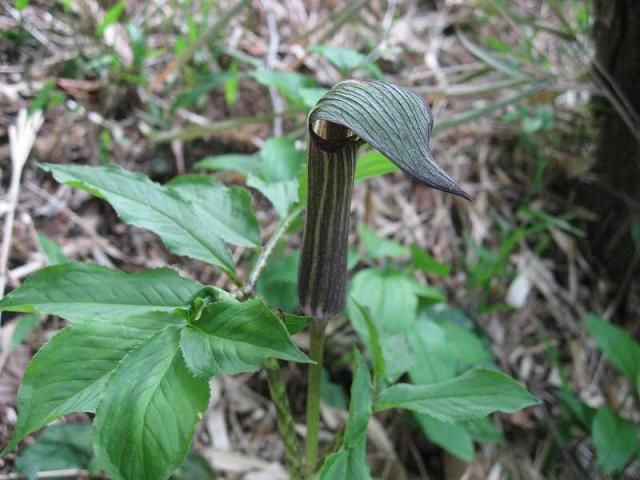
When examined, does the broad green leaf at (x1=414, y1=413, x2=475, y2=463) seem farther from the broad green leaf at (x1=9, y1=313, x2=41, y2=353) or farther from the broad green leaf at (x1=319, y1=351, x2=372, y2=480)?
the broad green leaf at (x1=9, y1=313, x2=41, y2=353)

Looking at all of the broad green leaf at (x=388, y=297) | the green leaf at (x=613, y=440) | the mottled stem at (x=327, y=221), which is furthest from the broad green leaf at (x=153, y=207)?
the green leaf at (x=613, y=440)

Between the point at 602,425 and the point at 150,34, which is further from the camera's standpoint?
the point at 150,34

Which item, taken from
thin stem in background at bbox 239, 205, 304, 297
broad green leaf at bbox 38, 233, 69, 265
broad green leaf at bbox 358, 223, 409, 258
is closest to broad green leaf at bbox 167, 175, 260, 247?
thin stem in background at bbox 239, 205, 304, 297

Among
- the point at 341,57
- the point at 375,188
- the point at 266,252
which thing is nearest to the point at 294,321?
the point at 266,252

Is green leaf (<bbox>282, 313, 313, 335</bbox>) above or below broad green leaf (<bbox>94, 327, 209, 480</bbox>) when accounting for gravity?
above

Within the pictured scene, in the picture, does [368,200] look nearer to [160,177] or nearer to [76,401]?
[160,177]

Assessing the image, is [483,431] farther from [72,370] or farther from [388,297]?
[72,370]

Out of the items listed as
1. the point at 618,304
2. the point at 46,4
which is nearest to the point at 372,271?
the point at 618,304

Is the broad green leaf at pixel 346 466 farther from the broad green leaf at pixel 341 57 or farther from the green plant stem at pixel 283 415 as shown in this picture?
the broad green leaf at pixel 341 57
